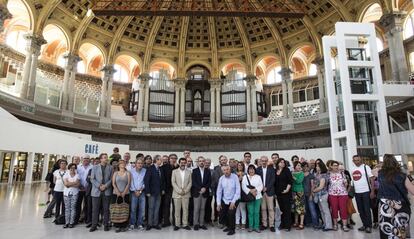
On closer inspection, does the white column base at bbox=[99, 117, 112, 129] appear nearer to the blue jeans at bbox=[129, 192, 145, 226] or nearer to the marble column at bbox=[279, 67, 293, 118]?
the marble column at bbox=[279, 67, 293, 118]

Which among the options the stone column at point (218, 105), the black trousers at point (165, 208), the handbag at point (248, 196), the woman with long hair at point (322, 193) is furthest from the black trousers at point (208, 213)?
the stone column at point (218, 105)

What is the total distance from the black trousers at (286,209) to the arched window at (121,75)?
86.5 feet

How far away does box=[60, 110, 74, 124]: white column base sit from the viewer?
2285 centimetres

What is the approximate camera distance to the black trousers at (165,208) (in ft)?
20.8

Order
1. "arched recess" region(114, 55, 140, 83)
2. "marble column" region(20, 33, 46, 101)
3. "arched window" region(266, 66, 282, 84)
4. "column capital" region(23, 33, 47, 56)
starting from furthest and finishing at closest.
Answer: "arched window" region(266, 66, 282, 84) < "arched recess" region(114, 55, 140, 83) < "column capital" region(23, 33, 47, 56) < "marble column" region(20, 33, 46, 101)

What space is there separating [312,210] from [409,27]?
68.0ft

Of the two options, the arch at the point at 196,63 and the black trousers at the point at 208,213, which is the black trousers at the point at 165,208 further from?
the arch at the point at 196,63

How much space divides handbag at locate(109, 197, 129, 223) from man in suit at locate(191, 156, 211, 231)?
1.45 meters

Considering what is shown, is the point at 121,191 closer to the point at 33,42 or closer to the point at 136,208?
the point at 136,208

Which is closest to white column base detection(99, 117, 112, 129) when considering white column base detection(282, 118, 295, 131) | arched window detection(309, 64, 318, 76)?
white column base detection(282, 118, 295, 131)

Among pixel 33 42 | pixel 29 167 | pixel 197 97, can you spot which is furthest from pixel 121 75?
pixel 29 167

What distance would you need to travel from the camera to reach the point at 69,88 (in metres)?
23.9

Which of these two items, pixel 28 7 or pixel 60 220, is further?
pixel 28 7

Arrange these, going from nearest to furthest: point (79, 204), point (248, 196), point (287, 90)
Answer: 1. point (248, 196)
2. point (79, 204)
3. point (287, 90)
